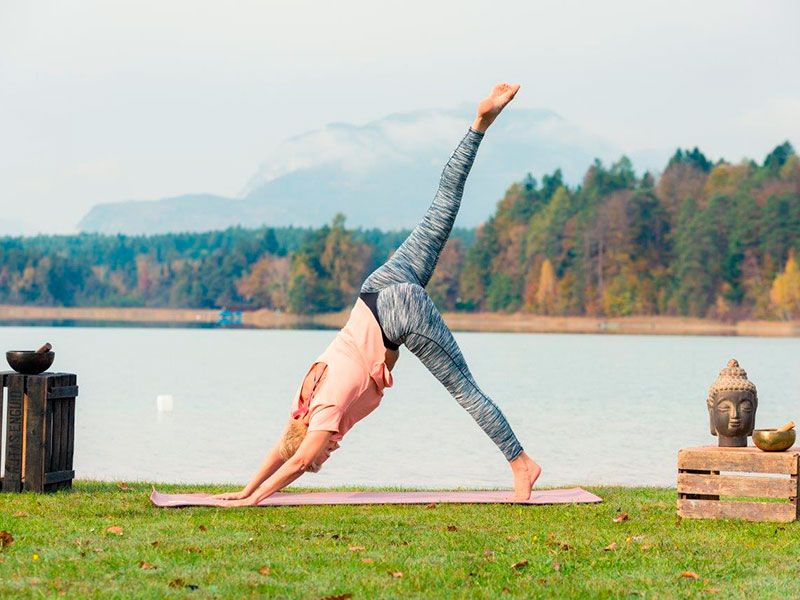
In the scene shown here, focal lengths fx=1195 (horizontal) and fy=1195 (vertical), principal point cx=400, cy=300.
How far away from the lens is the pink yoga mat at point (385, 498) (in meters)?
8.40

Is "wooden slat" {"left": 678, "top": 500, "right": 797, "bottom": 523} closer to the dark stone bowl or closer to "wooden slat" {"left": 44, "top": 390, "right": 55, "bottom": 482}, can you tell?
"wooden slat" {"left": 44, "top": 390, "right": 55, "bottom": 482}

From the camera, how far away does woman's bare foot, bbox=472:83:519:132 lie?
7.97 metres

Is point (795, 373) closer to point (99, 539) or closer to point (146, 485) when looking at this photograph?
point (146, 485)

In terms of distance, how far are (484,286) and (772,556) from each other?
11877 centimetres

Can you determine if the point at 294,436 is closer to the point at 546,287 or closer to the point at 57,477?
the point at 57,477

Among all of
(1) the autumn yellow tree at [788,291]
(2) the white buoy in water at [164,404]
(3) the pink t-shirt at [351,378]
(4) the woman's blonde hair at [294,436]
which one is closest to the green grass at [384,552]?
(4) the woman's blonde hair at [294,436]

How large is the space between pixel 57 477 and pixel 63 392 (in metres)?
0.64

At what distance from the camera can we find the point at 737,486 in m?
7.81

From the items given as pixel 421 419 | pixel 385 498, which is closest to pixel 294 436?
pixel 385 498

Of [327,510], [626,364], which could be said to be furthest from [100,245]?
[327,510]

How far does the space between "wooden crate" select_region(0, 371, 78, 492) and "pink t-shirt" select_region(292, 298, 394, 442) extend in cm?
205

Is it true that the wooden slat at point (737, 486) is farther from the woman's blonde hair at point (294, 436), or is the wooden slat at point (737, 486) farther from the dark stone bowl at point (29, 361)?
the dark stone bowl at point (29, 361)

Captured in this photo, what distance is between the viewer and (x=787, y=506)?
7.75 meters

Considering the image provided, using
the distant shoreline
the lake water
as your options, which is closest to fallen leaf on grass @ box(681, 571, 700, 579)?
the lake water
